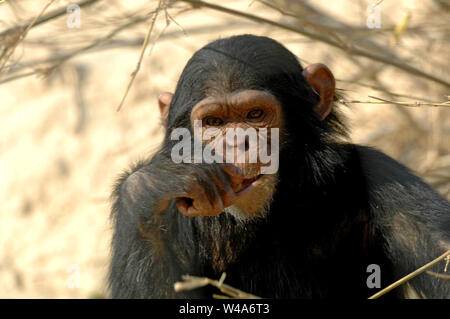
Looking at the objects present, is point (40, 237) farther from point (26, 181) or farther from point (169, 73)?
point (169, 73)

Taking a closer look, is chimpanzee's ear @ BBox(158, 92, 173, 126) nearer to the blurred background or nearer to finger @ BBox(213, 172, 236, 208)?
finger @ BBox(213, 172, 236, 208)

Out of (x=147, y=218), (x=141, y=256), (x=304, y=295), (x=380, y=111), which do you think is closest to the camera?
(x=147, y=218)

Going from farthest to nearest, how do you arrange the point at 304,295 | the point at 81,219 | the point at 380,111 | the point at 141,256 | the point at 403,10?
the point at 81,219 < the point at 380,111 < the point at 403,10 < the point at 304,295 < the point at 141,256

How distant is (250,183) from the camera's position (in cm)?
389

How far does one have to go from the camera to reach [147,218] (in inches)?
148

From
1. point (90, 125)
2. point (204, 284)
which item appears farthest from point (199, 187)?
point (90, 125)

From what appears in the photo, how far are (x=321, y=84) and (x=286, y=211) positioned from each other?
97 centimetres

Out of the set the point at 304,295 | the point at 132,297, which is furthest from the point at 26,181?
the point at 304,295

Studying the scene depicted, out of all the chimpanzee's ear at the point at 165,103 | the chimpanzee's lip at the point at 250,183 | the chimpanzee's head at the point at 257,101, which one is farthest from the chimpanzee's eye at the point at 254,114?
the chimpanzee's ear at the point at 165,103

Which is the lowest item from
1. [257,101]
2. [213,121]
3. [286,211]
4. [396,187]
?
[286,211]

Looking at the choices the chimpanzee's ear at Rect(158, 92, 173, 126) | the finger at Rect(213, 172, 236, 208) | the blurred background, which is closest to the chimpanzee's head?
the chimpanzee's ear at Rect(158, 92, 173, 126)

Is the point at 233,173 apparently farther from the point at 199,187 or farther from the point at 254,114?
the point at 254,114

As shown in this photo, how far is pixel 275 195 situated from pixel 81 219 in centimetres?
485
